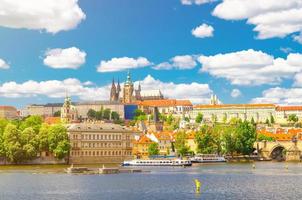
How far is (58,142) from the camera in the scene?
327 ft

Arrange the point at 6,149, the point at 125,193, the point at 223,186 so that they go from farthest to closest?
the point at 6,149 → the point at 223,186 → the point at 125,193

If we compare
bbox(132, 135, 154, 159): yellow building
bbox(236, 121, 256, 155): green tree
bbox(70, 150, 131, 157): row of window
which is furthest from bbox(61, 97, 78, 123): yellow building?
bbox(236, 121, 256, 155): green tree

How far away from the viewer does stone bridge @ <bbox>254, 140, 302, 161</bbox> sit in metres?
120

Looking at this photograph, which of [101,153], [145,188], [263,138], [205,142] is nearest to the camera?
[145,188]

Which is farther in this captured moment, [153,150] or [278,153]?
[278,153]

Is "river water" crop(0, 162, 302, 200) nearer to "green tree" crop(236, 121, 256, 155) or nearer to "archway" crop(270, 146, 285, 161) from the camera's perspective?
"green tree" crop(236, 121, 256, 155)

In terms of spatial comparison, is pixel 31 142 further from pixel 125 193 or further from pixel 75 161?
pixel 125 193

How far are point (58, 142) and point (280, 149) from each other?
45523mm

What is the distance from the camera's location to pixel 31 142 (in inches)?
3789

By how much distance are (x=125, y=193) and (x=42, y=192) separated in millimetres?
6499

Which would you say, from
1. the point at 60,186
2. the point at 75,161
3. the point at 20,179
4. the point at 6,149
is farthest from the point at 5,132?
the point at 60,186

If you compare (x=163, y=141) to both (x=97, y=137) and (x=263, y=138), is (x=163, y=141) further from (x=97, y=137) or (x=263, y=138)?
(x=97, y=137)

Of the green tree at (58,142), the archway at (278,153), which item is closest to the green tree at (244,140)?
the archway at (278,153)

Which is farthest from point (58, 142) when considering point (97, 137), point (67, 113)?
point (67, 113)
